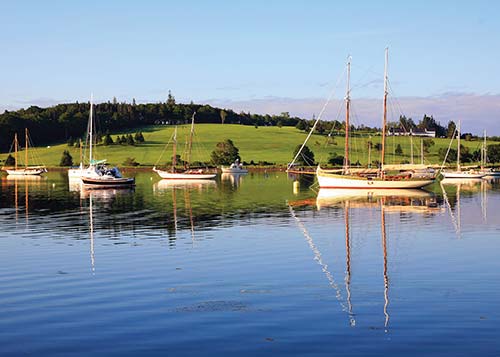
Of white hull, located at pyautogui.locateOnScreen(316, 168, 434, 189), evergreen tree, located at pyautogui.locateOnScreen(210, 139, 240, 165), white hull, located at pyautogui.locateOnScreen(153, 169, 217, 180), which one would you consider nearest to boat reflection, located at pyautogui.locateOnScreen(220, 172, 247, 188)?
white hull, located at pyautogui.locateOnScreen(153, 169, 217, 180)

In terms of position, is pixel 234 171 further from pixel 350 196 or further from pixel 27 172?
pixel 350 196

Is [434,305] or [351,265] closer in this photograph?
[434,305]

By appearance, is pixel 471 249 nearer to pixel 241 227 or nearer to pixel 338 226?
pixel 338 226

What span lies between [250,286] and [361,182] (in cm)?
6866

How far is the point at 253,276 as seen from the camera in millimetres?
27219

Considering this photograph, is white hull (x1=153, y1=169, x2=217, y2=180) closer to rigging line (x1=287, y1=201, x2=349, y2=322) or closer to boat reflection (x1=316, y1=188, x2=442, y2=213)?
boat reflection (x1=316, y1=188, x2=442, y2=213)

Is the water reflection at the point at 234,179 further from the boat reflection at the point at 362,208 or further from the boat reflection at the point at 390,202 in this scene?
the boat reflection at the point at 390,202

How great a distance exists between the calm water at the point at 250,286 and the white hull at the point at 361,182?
40425 millimetres

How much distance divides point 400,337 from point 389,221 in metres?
31.2

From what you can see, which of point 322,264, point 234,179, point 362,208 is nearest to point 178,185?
point 234,179

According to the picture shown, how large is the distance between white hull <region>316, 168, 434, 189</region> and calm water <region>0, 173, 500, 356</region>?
133 ft

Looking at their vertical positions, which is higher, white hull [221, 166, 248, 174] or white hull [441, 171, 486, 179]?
white hull [221, 166, 248, 174]

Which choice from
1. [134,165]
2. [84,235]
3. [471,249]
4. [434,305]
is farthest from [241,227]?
[134,165]

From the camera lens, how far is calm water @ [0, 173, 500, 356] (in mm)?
17906
